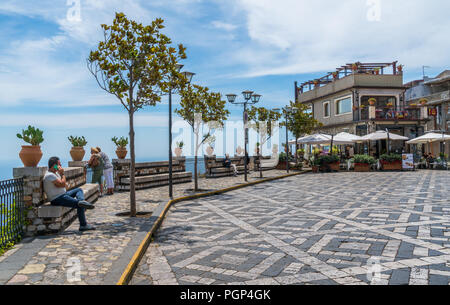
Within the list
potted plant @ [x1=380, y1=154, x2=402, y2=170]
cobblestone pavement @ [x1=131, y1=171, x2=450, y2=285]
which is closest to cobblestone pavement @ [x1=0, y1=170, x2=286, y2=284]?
cobblestone pavement @ [x1=131, y1=171, x2=450, y2=285]

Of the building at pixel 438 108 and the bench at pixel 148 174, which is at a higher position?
the building at pixel 438 108

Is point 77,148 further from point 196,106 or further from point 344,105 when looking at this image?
point 344,105

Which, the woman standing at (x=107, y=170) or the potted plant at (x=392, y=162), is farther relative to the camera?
the potted plant at (x=392, y=162)

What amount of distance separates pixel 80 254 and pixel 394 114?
3023 centimetres

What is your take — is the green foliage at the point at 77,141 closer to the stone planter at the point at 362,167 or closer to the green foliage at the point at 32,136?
the green foliage at the point at 32,136

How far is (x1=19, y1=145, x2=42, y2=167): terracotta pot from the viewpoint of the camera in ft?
19.6

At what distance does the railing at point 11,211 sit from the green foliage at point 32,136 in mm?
770

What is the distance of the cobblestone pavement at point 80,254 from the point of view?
3.84 m

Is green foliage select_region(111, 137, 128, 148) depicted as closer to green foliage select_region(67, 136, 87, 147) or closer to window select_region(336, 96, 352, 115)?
green foliage select_region(67, 136, 87, 147)

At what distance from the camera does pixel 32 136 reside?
20.4ft

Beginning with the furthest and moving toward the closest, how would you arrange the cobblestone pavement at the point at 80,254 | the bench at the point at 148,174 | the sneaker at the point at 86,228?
the bench at the point at 148,174, the sneaker at the point at 86,228, the cobblestone pavement at the point at 80,254

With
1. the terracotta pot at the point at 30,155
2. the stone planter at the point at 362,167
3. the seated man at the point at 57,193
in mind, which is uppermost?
the terracotta pot at the point at 30,155

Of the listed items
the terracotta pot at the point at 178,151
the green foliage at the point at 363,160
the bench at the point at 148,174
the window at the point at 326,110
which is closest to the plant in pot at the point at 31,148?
the bench at the point at 148,174

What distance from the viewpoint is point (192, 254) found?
16.3 feet
